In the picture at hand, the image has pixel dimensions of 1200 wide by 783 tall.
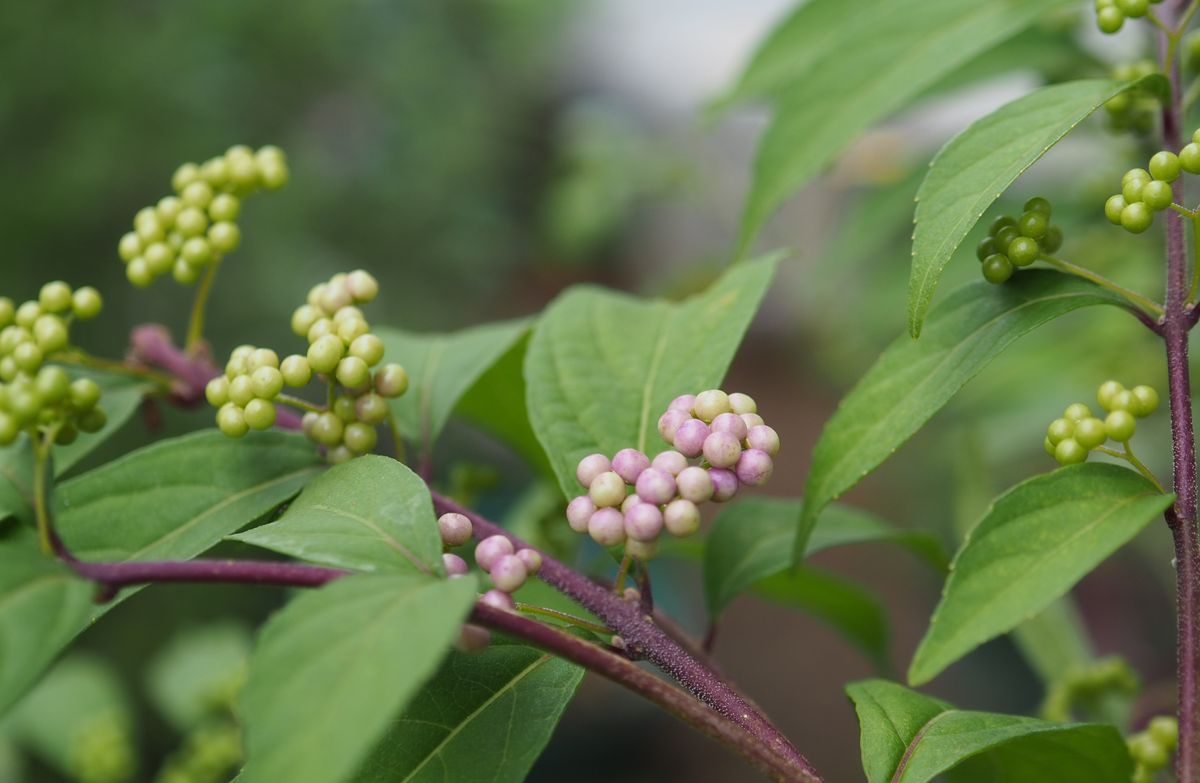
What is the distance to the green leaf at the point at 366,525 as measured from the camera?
0.61m

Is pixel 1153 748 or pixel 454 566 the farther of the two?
pixel 1153 748

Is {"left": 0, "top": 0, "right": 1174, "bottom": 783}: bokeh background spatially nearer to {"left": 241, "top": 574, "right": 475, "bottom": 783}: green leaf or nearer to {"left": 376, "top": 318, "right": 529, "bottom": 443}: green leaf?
{"left": 376, "top": 318, "right": 529, "bottom": 443}: green leaf

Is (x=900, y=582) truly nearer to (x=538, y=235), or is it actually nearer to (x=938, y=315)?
(x=538, y=235)

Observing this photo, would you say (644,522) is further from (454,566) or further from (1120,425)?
(1120,425)

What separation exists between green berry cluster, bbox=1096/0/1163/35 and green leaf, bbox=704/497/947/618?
0.43 metres

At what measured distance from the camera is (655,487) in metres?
0.70

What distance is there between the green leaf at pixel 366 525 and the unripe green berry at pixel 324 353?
0.08m

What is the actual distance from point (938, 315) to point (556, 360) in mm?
299

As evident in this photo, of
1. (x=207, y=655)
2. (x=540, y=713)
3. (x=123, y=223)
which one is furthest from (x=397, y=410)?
(x=123, y=223)

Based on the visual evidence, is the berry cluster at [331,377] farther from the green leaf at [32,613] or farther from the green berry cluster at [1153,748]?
the green berry cluster at [1153,748]

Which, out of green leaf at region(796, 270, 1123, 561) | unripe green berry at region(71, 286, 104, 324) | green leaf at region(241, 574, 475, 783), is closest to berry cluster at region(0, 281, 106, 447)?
unripe green berry at region(71, 286, 104, 324)

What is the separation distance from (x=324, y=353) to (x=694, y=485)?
261 mm

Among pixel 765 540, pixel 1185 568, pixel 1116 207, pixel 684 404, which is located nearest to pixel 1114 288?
pixel 1116 207

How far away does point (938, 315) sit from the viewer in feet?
2.68
